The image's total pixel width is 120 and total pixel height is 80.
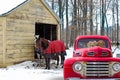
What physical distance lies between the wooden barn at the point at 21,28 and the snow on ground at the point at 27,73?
485mm

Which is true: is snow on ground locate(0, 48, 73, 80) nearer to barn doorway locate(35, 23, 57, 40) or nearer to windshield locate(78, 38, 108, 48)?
windshield locate(78, 38, 108, 48)

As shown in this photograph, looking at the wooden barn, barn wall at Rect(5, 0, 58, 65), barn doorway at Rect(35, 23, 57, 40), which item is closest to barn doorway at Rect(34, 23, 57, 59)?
barn doorway at Rect(35, 23, 57, 40)

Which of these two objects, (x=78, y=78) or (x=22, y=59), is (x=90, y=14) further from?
(x=78, y=78)

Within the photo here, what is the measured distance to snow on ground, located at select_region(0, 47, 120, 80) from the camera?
40.1ft

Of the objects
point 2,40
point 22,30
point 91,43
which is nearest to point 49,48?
point 22,30

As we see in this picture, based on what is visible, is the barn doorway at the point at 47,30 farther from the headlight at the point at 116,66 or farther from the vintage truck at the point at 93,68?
the headlight at the point at 116,66

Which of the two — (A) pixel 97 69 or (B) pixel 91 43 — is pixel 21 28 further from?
(A) pixel 97 69

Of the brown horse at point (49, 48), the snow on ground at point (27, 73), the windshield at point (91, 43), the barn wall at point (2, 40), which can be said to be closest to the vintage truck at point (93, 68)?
the windshield at point (91, 43)

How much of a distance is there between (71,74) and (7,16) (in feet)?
28.1

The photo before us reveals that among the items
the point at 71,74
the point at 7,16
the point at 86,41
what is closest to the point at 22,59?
the point at 7,16

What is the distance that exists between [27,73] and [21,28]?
3.70 metres

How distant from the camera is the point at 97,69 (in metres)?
7.82

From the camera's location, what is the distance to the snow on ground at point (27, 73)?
12234mm

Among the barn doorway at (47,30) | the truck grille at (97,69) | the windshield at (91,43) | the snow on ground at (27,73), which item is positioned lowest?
the snow on ground at (27,73)
